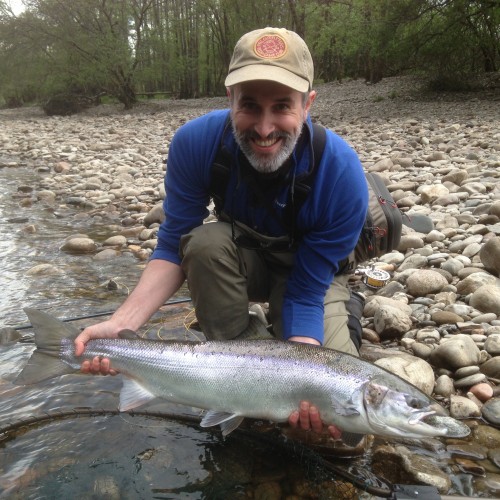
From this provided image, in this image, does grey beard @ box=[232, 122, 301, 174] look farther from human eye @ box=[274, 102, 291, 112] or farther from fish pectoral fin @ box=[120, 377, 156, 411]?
fish pectoral fin @ box=[120, 377, 156, 411]

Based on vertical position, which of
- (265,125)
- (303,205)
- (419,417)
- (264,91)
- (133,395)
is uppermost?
(264,91)

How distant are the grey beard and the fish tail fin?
4.78ft

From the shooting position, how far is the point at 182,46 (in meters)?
38.2

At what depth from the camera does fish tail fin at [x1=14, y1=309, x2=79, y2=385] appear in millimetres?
3010

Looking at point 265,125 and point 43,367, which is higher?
point 265,125

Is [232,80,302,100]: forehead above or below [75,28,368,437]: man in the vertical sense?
above

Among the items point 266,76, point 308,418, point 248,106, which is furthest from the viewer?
point 248,106

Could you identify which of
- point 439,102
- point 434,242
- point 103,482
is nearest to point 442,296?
point 434,242

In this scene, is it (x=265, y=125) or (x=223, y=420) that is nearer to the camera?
(x=223, y=420)

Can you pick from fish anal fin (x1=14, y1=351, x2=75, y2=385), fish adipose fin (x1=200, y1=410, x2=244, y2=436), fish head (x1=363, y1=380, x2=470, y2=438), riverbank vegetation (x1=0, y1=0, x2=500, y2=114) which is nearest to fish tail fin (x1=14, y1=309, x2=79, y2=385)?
fish anal fin (x1=14, y1=351, x2=75, y2=385)

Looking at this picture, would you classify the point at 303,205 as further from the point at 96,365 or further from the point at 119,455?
the point at 119,455

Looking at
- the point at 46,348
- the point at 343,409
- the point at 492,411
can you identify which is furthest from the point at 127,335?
the point at 492,411

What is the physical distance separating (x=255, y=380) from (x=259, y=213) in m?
1.14

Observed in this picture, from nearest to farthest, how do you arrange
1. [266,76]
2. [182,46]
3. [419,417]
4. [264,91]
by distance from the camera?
[419,417] < [266,76] < [264,91] < [182,46]
